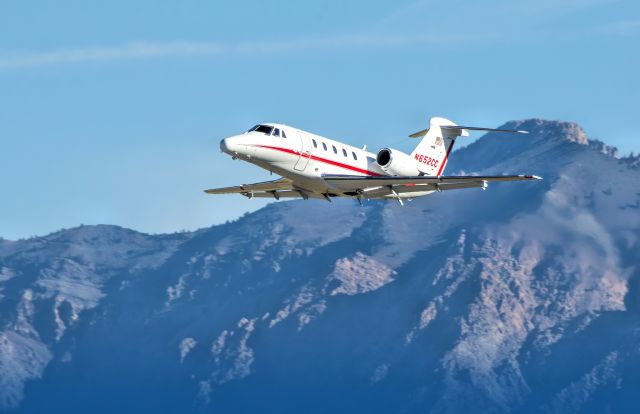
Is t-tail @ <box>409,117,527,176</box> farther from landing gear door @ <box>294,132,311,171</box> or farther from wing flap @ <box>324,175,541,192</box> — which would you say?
landing gear door @ <box>294,132,311,171</box>

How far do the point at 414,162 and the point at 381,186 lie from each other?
18.7ft

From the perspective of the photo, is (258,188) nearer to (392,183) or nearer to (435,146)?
(392,183)

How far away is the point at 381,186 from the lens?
96.2 metres

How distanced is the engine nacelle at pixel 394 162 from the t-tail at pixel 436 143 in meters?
3.23

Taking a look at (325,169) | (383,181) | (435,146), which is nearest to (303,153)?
(325,169)

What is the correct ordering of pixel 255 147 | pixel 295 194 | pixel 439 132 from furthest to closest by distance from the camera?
1. pixel 439 132
2. pixel 295 194
3. pixel 255 147

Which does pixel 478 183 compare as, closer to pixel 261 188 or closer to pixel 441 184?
pixel 441 184

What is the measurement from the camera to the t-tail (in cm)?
10438

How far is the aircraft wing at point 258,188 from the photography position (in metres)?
97.8

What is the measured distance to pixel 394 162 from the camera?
324 feet

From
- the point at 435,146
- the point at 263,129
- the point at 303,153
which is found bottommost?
the point at 303,153

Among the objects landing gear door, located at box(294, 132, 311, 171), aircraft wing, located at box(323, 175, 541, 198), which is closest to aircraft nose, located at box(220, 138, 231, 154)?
landing gear door, located at box(294, 132, 311, 171)

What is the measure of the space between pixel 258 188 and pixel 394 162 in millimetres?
7652

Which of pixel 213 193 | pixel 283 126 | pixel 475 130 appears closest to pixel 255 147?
pixel 283 126
